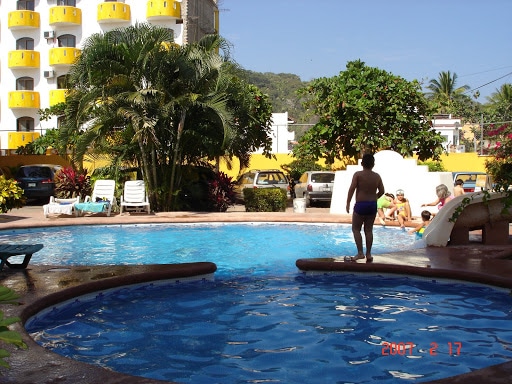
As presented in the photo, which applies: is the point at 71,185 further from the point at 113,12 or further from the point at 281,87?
the point at 281,87

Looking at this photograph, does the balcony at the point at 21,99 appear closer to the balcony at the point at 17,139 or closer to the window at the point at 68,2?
the balcony at the point at 17,139

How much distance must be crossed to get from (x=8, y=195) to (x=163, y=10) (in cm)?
2878

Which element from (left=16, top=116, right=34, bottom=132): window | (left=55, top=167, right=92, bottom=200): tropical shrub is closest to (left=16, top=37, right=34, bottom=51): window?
(left=16, top=116, right=34, bottom=132): window

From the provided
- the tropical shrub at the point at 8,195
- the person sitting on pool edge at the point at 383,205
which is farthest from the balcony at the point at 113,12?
the person sitting on pool edge at the point at 383,205

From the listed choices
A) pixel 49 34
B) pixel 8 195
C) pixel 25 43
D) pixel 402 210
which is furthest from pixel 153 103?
pixel 25 43

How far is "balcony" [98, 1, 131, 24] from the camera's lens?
42.7 m

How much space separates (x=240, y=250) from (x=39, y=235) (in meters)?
5.55

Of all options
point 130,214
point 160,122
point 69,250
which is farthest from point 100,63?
point 69,250

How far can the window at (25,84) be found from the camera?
4538 centimetres

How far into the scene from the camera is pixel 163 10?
4206 cm

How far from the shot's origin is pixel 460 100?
83.9 metres

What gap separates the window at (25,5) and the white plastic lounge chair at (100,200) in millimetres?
31480

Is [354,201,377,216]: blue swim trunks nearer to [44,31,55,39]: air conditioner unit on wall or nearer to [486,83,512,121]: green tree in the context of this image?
Result: [44,31,55,39]: air conditioner unit on wall

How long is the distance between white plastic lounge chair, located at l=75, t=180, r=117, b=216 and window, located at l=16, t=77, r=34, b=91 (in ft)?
98.5
